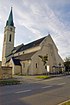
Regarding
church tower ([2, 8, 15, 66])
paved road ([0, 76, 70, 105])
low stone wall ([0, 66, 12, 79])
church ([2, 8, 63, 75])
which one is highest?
church tower ([2, 8, 15, 66])

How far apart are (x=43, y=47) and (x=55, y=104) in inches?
1444

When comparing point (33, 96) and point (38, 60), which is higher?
point (38, 60)

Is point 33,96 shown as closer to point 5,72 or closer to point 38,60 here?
point 5,72

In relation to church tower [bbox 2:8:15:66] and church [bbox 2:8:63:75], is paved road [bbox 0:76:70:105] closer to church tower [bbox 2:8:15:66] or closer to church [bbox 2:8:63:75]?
church [bbox 2:8:63:75]

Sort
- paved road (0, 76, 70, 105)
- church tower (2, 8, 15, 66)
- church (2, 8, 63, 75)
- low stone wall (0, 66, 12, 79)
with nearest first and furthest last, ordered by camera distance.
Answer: paved road (0, 76, 70, 105)
low stone wall (0, 66, 12, 79)
church (2, 8, 63, 75)
church tower (2, 8, 15, 66)

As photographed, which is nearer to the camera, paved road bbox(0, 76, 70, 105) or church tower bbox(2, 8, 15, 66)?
paved road bbox(0, 76, 70, 105)

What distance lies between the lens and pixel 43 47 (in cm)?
4425

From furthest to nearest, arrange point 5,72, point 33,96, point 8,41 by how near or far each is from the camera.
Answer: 1. point 8,41
2. point 5,72
3. point 33,96

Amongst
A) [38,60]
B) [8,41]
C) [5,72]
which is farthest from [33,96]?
[8,41]

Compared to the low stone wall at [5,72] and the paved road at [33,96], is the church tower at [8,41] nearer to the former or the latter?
the low stone wall at [5,72]

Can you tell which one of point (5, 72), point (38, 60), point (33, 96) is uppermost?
point (38, 60)

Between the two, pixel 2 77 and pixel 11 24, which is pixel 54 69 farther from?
pixel 11 24

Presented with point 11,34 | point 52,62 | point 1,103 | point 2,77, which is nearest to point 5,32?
→ point 11,34

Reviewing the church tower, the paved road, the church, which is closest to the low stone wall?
the church
